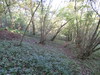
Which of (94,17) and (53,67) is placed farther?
(94,17)

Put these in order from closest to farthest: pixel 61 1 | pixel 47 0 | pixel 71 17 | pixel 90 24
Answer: pixel 90 24 → pixel 47 0 → pixel 61 1 → pixel 71 17

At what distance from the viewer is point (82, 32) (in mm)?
9500

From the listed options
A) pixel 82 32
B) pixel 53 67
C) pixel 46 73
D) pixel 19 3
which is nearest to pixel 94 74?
pixel 53 67

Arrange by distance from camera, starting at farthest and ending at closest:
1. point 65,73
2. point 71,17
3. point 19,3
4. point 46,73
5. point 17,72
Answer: point 19,3, point 71,17, point 65,73, point 46,73, point 17,72

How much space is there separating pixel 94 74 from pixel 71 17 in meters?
8.27

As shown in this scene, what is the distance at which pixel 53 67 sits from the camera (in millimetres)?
5117

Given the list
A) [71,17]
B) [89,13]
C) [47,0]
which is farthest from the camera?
[71,17]

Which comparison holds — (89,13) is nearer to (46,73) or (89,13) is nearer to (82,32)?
(82,32)

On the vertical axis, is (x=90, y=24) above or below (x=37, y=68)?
above

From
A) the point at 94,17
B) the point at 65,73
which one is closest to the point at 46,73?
the point at 65,73

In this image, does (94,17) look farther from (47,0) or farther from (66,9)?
(66,9)

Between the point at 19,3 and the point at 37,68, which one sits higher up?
the point at 19,3

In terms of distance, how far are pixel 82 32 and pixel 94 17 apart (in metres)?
1.58

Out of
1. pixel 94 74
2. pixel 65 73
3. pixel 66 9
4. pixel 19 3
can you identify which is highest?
pixel 19 3
